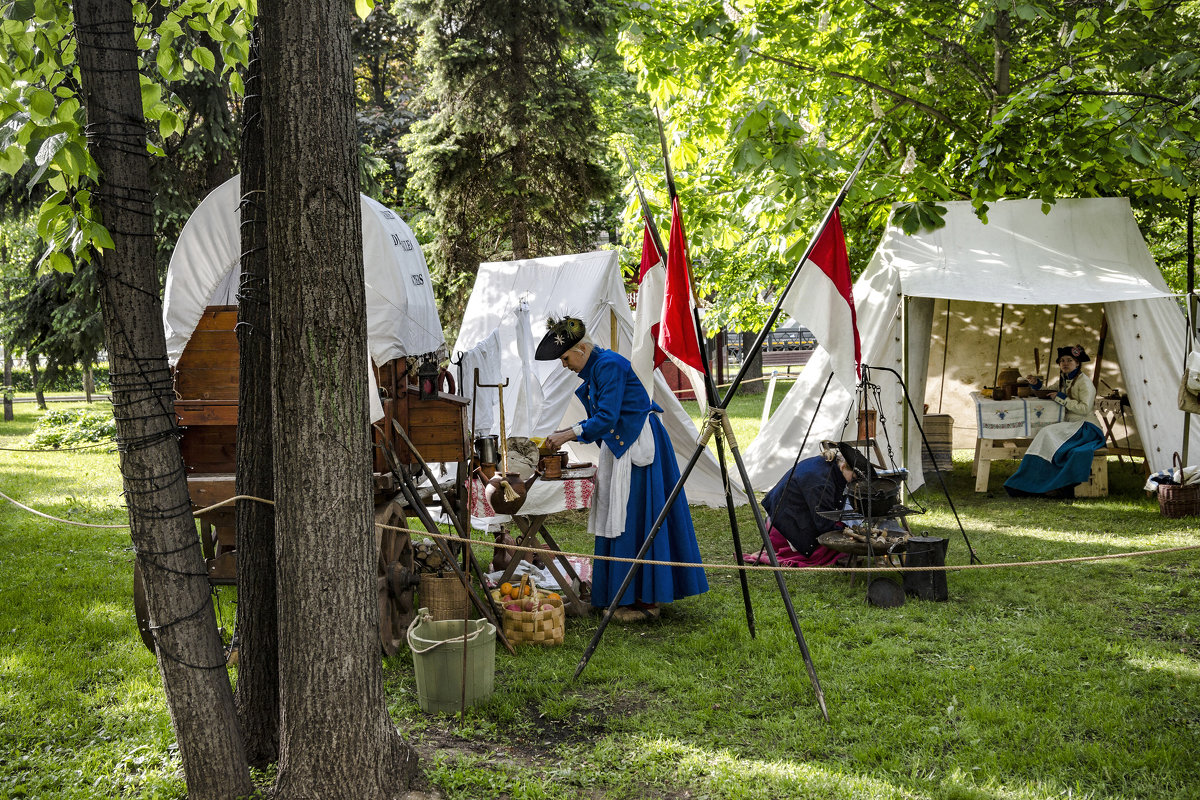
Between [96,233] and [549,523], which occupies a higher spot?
[96,233]

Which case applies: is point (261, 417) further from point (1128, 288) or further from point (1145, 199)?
point (1145, 199)

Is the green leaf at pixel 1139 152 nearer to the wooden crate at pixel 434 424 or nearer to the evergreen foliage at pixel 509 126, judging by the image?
the wooden crate at pixel 434 424

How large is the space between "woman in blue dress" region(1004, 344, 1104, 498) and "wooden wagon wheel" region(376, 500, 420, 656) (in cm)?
615

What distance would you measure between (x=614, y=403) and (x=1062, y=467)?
5408 millimetres

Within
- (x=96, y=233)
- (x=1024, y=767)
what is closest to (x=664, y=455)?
(x=1024, y=767)

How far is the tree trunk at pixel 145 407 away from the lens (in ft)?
8.70

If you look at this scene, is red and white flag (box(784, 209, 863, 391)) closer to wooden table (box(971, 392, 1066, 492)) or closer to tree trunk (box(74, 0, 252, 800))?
tree trunk (box(74, 0, 252, 800))

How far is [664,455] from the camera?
4.98 metres

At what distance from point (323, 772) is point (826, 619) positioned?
3039mm

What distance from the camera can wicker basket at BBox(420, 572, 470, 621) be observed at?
4.41m

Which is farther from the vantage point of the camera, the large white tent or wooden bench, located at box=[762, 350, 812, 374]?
wooden bench, located at box=[762, 350, 812, 374]

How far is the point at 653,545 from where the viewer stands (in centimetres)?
484

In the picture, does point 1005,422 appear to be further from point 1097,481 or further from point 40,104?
point 40,104

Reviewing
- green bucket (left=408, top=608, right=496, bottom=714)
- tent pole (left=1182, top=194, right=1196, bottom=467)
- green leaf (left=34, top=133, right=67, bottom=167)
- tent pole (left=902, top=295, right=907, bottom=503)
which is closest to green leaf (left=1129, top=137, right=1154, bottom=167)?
tent pole (left=1182, top=194, right=1196, bottom=467)
